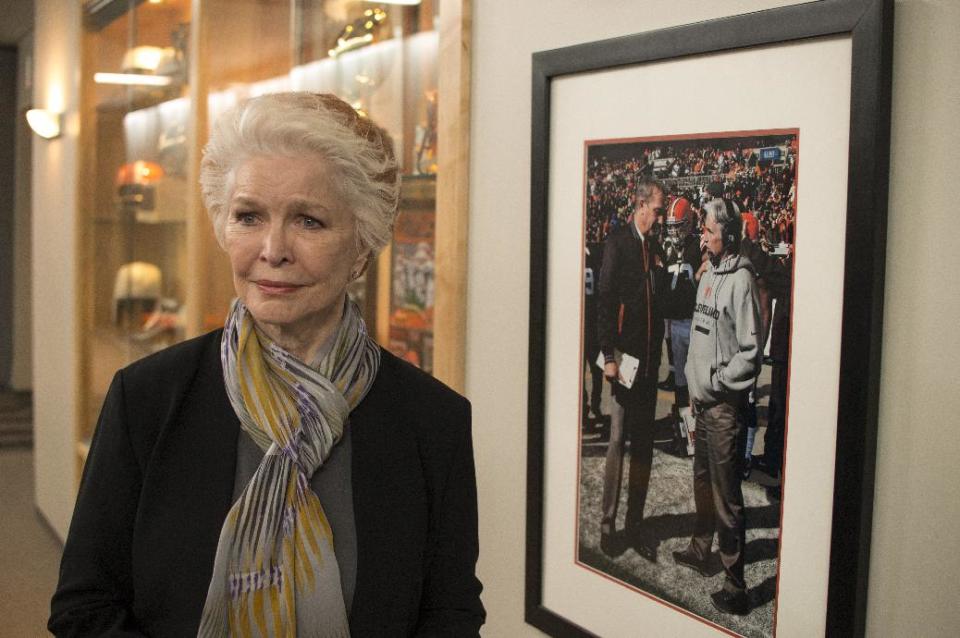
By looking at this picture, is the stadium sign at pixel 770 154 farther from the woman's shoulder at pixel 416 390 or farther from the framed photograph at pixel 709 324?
the woman's shoulder at pixel 416 390

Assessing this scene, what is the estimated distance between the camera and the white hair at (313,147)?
1.22 meters

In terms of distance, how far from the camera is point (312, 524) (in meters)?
1.27

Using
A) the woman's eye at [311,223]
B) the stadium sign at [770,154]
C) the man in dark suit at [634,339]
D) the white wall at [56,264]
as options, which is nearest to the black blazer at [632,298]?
the man in dark suit at [634,339]

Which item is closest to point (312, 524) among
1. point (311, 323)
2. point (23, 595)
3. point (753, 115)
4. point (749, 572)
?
point (311, 323)

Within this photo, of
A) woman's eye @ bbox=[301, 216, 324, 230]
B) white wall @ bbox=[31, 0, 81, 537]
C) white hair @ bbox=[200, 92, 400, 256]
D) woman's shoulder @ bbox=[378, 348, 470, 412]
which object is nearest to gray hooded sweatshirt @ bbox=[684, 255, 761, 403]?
woman's shoulder @ bbox=[378, 348, 470, 412]

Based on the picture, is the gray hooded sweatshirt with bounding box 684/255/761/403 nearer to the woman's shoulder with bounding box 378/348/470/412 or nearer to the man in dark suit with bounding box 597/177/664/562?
the man in dark suit with bounding box 597/177/664/562

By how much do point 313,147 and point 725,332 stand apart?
2.46ft

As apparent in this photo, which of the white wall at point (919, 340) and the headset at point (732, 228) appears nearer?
the white wall at point (919, 340)

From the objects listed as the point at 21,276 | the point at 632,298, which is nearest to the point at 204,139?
the point at 632,298

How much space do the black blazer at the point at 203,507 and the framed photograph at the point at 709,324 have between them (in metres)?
0.47

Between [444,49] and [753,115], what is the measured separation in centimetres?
93

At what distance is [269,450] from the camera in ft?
4.19

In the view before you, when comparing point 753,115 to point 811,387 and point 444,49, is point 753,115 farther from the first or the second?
point 444,49

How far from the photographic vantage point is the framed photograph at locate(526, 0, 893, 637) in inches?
55.2
